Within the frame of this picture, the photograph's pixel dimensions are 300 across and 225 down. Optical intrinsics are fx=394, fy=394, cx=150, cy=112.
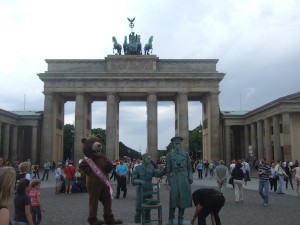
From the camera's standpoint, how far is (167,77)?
211ft

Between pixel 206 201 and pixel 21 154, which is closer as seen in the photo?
pixel 206 201

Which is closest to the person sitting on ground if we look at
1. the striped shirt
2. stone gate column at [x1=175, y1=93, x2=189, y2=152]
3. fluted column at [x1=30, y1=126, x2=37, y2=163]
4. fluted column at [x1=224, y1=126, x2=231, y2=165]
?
the striped shirt

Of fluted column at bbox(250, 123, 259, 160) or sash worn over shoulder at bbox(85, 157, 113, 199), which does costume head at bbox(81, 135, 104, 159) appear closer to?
sash worn over shoulder at bbox(85, 157, 113, 199)

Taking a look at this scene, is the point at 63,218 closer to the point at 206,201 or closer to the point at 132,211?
the point at 132,211

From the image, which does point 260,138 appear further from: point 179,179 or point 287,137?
point 179,179

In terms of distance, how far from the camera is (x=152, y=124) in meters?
64.6

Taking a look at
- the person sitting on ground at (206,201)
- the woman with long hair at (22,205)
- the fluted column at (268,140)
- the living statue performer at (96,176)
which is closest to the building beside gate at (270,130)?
the fluted column at (268,140)

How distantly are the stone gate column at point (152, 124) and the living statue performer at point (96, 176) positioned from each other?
180 ft

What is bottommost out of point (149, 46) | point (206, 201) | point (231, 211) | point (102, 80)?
point (231, 211)

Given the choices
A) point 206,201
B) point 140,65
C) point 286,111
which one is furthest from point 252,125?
point 206,201

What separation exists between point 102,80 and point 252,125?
86.4ft

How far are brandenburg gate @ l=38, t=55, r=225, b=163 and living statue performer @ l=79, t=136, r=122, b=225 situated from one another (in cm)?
5419

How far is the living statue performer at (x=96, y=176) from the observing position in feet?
29.6

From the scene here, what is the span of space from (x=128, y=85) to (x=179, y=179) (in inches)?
2174
